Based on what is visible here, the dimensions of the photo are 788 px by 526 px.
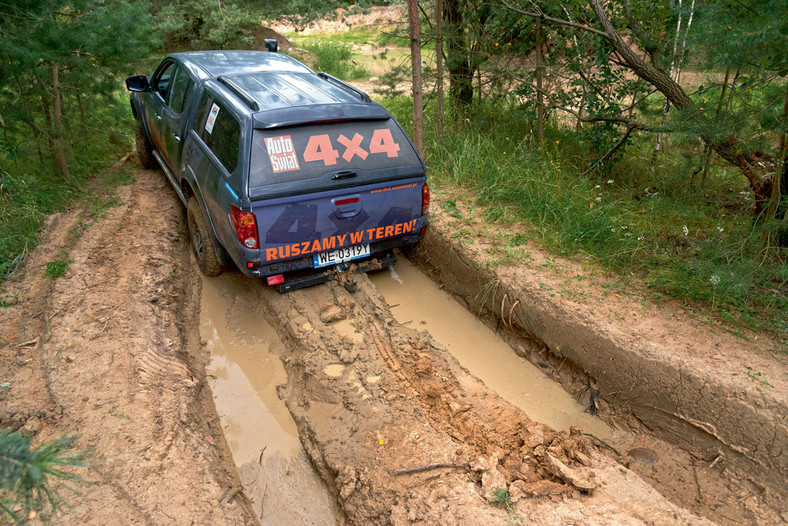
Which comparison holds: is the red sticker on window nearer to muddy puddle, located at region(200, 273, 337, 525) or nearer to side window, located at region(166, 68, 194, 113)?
muddy puddle, located at region(200, 273, 337, 525)

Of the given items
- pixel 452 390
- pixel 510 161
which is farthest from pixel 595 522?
pixel 510 161

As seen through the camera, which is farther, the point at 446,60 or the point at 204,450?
the point at 446,60

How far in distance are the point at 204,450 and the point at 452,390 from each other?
5.93ft

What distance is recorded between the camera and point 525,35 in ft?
24.3

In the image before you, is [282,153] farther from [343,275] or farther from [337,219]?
[343,275]

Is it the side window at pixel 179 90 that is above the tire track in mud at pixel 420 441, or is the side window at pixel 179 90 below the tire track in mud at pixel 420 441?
above

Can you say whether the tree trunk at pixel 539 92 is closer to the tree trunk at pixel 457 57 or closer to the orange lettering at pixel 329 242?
the tree trunk at pixel 457 57

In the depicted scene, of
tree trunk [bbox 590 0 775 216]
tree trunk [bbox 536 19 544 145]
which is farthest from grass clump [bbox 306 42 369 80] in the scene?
tree trunk [bbox 590 0 775 216]

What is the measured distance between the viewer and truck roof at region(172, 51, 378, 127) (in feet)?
14.0

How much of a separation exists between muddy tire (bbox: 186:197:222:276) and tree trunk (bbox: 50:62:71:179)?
2.29 m

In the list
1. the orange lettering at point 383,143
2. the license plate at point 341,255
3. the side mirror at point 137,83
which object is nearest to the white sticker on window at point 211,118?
the orange lettering at point 383,143

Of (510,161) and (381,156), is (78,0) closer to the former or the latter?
(381,156)

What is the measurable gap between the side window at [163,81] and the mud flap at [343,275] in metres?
2.86

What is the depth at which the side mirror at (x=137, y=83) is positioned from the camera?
5773mm
